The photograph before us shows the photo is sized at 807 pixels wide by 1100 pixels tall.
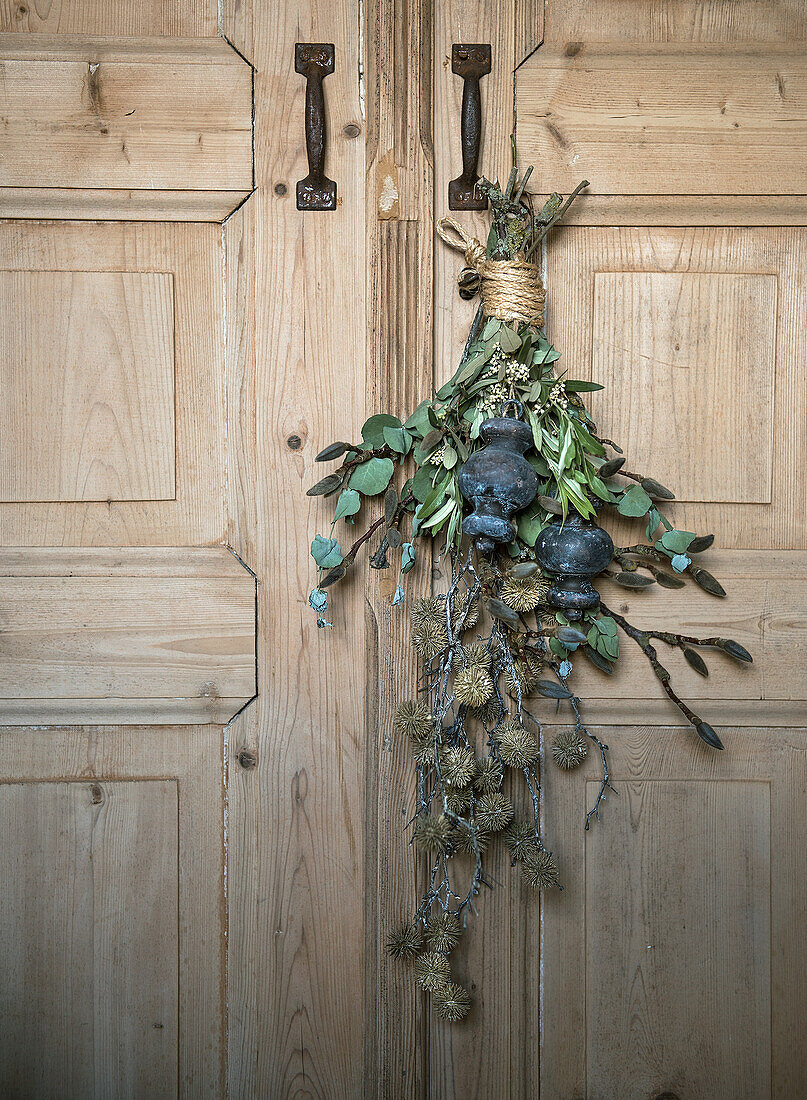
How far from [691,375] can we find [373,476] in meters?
0.46

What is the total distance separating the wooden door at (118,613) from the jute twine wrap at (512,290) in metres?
0.36

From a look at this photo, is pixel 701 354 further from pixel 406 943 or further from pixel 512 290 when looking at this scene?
pixel 406 943

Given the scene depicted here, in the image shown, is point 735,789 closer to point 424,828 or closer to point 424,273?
point 424,828

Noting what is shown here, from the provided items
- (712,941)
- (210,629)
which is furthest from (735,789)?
(210,629)

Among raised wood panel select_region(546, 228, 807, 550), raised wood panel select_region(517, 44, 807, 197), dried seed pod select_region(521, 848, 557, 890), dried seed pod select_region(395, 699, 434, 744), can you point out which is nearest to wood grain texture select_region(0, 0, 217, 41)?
raised wood panel select_region(517, 44, 807, 197)

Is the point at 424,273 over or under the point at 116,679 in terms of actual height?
over

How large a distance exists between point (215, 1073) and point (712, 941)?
0.70m

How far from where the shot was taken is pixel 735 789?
40.8 inches

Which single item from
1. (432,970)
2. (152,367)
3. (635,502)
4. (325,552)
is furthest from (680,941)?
(152,367)

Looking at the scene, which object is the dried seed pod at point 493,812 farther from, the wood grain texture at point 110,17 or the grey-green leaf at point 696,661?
the wood grain texture at point 110,17

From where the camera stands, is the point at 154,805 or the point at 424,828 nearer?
the point at 424,828

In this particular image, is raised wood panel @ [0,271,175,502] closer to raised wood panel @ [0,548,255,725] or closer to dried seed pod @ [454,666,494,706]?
raised wood panel @ [0,548,255,725]

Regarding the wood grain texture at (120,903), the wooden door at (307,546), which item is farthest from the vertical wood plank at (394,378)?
the wood grain texture at (120,903)

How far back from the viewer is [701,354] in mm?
1022
